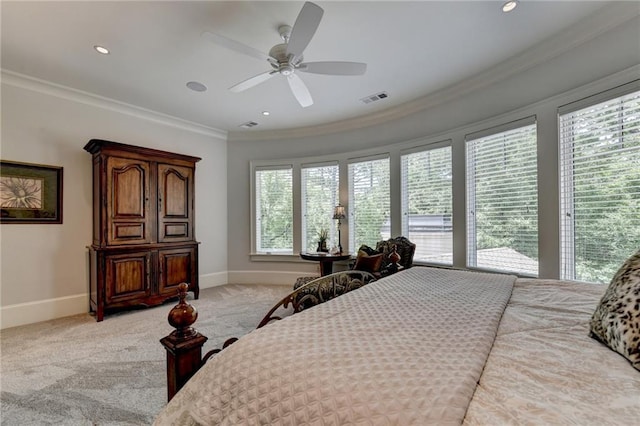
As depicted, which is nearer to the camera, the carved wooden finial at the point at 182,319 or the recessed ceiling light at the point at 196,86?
the carved wooden finial at the point at 182,319

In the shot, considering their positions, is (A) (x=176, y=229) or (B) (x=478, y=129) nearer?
(B) (x=478, y=129)

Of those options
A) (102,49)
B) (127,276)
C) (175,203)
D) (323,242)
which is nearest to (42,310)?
(127,276)

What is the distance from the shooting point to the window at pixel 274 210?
5488 millimetres

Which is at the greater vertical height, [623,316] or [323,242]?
[623,316]

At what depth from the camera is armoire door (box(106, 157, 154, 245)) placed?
12.0 feet

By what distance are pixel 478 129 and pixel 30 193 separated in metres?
5.46

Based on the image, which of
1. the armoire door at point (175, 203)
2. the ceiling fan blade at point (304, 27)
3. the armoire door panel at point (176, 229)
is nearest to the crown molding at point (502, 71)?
the armoire door at point (175, 203)

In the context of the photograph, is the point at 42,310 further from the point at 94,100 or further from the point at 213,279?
the point at 94,100

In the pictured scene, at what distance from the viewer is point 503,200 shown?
3.30m

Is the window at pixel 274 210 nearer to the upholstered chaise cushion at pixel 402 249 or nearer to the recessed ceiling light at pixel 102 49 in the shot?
the upholstered chaise cushion at pixel 402 249

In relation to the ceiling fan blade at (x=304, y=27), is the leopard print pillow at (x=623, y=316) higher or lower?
lower

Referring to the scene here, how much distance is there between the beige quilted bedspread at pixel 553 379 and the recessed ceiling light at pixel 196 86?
389 centimetres

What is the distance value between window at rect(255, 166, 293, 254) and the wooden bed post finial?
4254 millimetres

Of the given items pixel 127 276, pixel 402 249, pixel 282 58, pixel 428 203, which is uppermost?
pixel 282 58
